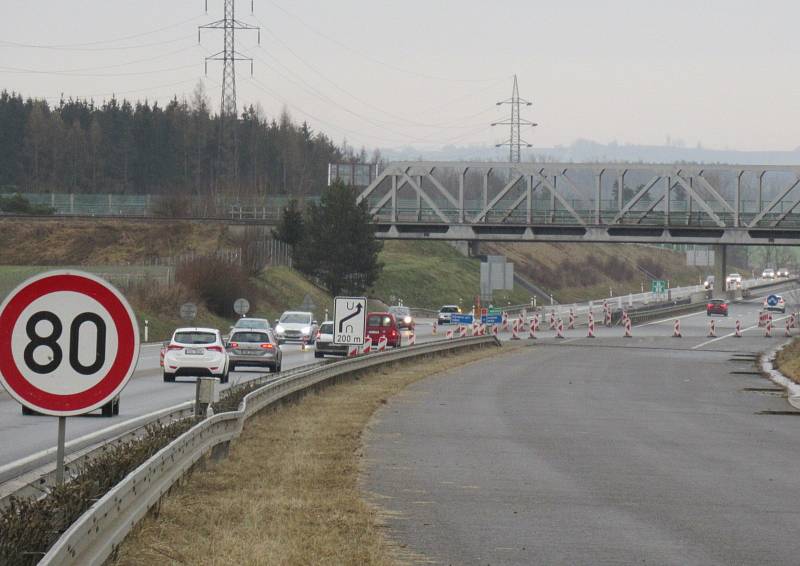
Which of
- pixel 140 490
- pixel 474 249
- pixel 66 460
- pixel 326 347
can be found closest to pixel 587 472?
pixel 66 460

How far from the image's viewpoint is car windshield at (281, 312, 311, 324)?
2530 inches

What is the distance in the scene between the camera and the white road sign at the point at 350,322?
39.5 m

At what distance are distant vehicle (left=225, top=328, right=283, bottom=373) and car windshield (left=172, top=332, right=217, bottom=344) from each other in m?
4.14

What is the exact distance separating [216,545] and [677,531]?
13.7 ft

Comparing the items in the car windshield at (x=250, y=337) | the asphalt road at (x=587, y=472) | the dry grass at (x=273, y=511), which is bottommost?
the asphalt road at (x=587, y=472)

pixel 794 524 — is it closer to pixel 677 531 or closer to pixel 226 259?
pixel 677 531

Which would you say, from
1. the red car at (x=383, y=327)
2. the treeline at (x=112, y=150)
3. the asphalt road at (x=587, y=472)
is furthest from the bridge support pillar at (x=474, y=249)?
the asphalt road at (x=587, y=472)

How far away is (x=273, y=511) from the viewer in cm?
1340

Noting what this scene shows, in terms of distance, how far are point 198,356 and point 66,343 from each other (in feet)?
92.9

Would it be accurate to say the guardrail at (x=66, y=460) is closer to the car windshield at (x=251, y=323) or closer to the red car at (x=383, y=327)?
the car windshield at (x=251, y=323)

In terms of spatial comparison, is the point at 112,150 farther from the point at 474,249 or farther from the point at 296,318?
the point at 296,318

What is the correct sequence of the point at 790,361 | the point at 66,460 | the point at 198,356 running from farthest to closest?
the point at 790,361, the point at 198,356, the point at 66,460

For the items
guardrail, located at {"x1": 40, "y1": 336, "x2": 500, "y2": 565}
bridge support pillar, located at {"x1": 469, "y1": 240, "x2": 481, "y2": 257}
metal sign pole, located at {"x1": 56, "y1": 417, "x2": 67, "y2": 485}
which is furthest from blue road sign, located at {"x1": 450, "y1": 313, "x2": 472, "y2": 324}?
bridge support pillar, located at {"x1": 469, "y1": 240, "x2": 481, "y2": 257}

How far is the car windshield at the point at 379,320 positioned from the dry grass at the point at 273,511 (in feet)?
120
